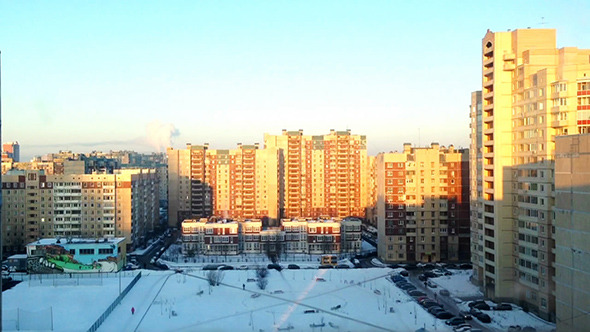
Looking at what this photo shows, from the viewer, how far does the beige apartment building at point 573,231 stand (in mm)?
10617

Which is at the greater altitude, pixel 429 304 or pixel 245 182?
pixel 245 182

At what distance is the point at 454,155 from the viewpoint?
81.4 feet

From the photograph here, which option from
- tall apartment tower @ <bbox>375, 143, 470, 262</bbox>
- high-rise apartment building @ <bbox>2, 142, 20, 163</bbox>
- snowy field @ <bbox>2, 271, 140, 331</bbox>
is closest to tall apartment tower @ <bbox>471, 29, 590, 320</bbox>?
tall apartment tower @ <bbox>375, 143, 470, 262</bbox>

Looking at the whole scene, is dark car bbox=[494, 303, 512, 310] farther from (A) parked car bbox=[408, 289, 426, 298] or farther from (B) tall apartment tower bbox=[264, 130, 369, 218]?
(B) tall apartment tower bbox=[264, 130, 369, 218]

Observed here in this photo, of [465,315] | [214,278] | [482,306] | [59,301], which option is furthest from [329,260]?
[59,301]

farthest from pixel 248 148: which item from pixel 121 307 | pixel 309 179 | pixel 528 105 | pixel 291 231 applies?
pixel 528 105

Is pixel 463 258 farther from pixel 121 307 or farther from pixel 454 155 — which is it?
pixel 121 307

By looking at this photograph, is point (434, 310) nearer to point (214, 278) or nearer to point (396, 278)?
point (396, 278)

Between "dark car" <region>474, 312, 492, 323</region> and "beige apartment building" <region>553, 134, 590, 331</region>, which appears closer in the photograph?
"beige apartment building" <region>553, 134, 590, 331</region>

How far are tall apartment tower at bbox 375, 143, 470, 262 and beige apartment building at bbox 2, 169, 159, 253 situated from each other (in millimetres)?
13612

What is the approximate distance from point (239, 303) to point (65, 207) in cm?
1520

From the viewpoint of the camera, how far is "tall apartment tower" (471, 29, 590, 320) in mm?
14492

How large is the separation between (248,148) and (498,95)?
21.2m

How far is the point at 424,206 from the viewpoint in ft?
80.1
